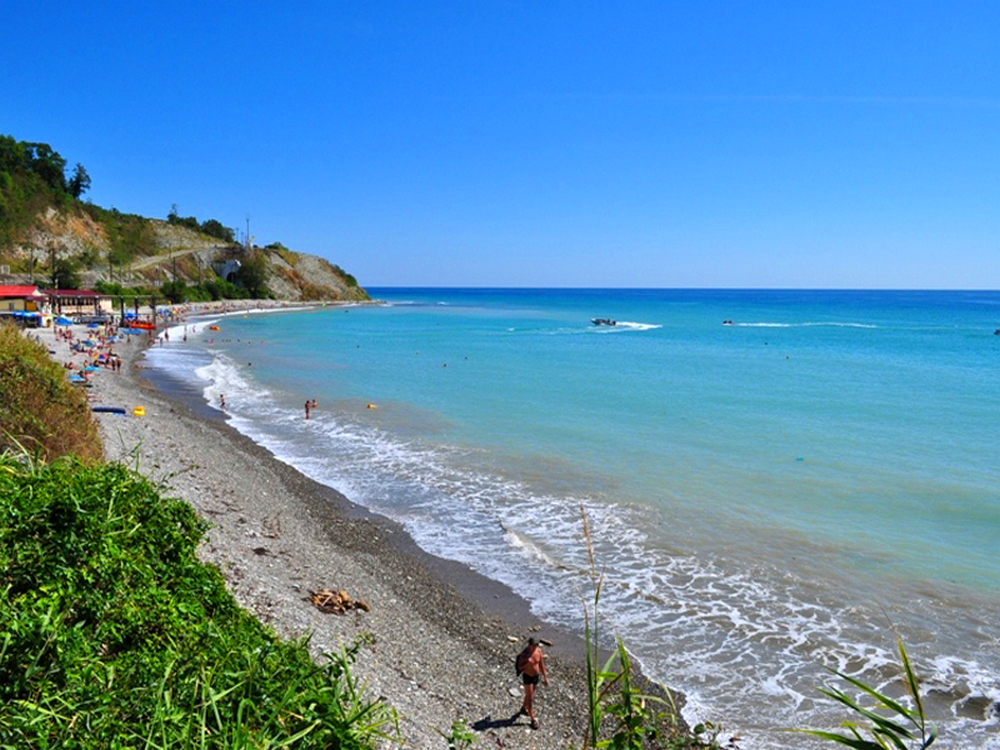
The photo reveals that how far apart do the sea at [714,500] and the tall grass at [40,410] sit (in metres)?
6.94

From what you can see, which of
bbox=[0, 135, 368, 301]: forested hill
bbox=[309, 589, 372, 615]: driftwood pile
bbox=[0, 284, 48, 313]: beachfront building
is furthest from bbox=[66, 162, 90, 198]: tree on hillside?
bbox=[309, 589, 372, 615]: driftwood pile

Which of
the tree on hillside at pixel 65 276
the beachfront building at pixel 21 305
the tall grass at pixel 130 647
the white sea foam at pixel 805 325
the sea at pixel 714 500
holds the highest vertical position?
the tree on hillside at pixel 65 276

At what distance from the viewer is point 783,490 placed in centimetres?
2123

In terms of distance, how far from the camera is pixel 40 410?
1336 cm

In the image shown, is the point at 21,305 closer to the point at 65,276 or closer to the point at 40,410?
the point at 65,276

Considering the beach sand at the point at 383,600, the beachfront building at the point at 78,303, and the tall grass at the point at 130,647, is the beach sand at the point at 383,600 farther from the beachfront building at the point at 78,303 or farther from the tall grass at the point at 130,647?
the beachfront building at the point at 78,303

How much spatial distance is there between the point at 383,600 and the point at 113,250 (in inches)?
4362

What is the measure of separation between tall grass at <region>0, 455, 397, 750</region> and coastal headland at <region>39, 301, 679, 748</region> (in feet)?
4.63

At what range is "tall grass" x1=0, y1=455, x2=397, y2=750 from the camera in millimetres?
5547

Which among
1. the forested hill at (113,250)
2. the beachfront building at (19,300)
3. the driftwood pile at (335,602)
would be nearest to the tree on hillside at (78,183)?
the forested hill at (113,250)

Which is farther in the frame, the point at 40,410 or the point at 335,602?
the point at 40,410

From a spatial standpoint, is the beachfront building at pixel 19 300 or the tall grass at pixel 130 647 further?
the beachfront building at pixel 19 300

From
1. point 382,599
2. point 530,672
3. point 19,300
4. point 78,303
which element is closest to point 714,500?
point 382,599

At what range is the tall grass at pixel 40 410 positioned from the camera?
493 inches
